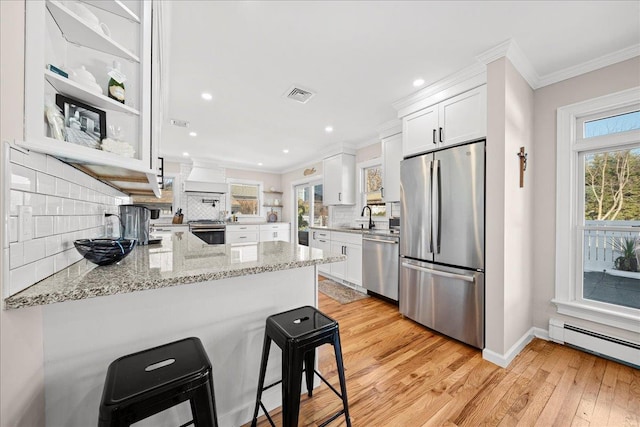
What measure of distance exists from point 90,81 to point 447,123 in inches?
101

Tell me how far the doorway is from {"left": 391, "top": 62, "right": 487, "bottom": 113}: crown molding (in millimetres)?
2972

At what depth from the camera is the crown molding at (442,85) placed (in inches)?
81.7

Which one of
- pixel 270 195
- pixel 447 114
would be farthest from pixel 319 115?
pixel 270 195

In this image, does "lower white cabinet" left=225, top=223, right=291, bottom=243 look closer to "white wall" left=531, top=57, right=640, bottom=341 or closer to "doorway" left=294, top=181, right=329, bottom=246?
"doorway" left=294, top=181, right=329, bottom=246

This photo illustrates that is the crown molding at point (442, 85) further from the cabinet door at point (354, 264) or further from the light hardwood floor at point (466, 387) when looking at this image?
the light hardwood floor at point (466, 387)

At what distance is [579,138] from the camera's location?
86.2 inches

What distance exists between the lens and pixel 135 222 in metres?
2.04

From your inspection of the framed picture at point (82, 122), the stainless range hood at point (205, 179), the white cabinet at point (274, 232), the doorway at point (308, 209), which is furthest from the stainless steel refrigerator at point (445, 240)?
the stainless range hood at point (205, 179)

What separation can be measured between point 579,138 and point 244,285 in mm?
A: 3087

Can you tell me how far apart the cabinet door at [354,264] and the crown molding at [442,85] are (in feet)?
6.53

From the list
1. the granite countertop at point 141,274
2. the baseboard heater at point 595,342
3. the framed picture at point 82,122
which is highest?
the framed picture at point 82,122

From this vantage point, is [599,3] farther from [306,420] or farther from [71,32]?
[306,420]

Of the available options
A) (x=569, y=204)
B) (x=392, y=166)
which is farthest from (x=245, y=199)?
(x=569, y=204)

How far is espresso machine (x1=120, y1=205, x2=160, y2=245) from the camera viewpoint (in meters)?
1.98
